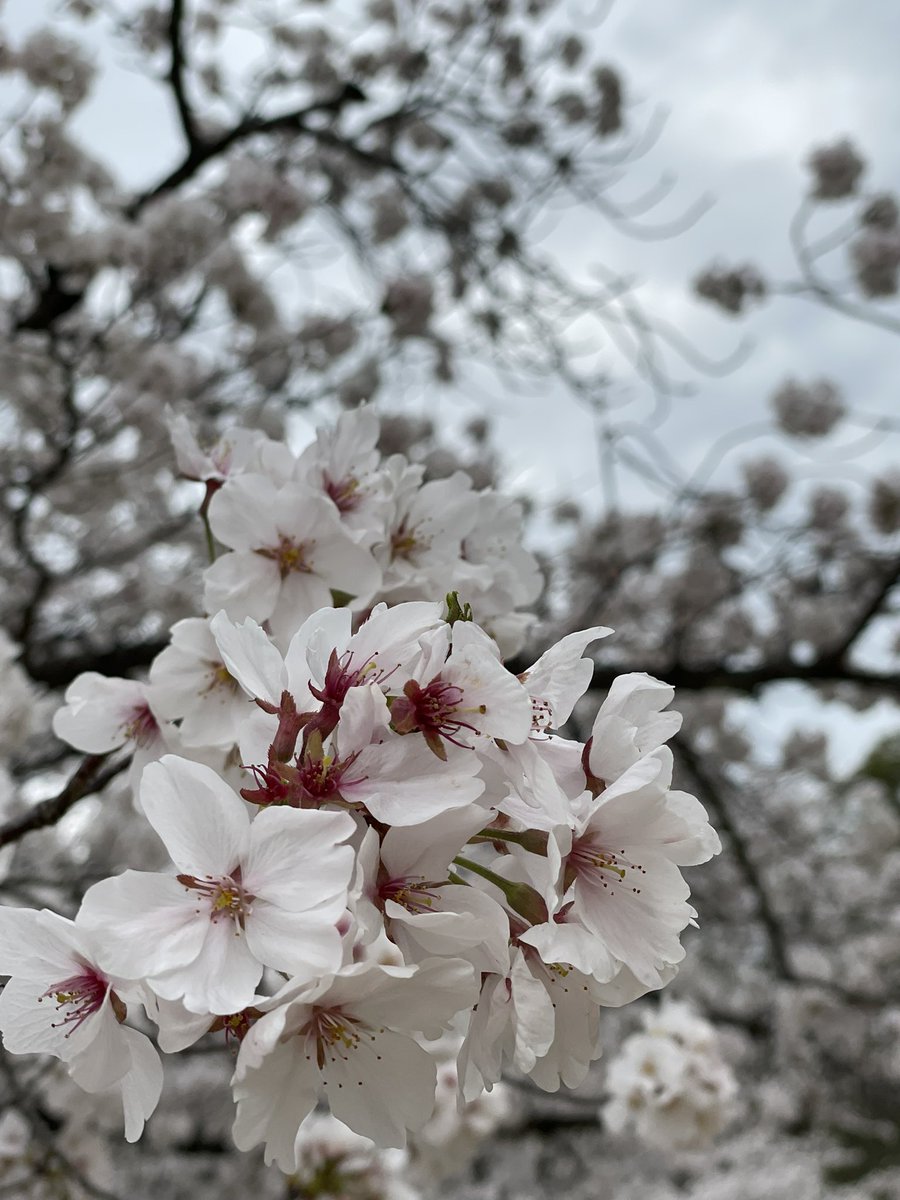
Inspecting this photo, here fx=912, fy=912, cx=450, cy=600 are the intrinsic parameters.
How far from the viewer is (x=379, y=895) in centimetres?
65

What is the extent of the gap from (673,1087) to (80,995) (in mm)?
2374

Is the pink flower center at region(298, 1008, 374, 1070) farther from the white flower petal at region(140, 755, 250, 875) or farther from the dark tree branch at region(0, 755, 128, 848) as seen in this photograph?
the dark tree branch at region(0, 755, 128, 848)

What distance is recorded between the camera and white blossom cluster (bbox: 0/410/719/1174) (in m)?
0.59

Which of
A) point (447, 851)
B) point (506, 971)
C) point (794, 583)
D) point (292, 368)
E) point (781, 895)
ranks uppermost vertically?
point (447, 851)

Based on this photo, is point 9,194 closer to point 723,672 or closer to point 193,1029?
point 723,672

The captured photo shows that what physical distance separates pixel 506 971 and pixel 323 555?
0.50 m

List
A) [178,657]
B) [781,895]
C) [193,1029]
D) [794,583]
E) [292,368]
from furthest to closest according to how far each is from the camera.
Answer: [781,895], [794,583], [292,368], [178,657], [193,1029]

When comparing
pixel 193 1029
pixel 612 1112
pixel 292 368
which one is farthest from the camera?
pixel 292 368

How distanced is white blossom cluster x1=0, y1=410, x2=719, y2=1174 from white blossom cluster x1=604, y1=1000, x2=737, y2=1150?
7.15ft

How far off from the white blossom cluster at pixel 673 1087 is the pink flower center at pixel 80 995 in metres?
2.36

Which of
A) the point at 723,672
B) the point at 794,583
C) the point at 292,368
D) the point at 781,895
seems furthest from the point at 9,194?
the point at 781,895

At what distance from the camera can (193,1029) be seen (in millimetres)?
602

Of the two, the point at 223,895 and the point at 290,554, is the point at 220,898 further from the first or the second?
the point at 290,554

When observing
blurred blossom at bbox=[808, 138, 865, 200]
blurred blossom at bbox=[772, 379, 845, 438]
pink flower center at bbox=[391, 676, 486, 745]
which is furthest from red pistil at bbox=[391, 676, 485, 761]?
blurred blossom at bbox=[808, 138, 865, 200]
